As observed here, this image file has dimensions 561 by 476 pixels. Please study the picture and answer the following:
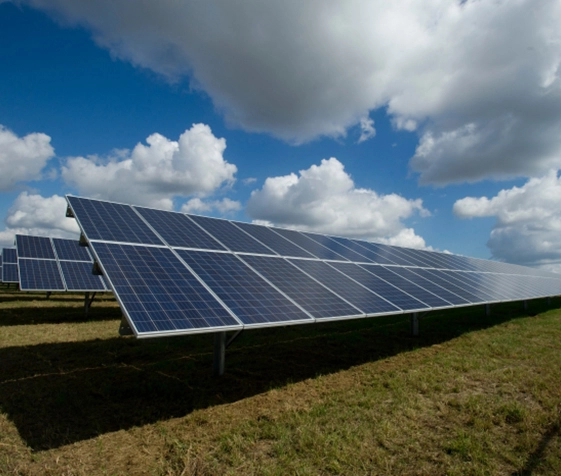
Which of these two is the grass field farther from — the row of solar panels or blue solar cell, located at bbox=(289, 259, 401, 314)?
the row of solar panels

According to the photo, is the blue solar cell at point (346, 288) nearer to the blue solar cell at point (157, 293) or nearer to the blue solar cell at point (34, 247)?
the blue solar cell at point (157, 293)

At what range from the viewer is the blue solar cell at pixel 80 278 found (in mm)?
21011

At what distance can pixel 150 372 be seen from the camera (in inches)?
421

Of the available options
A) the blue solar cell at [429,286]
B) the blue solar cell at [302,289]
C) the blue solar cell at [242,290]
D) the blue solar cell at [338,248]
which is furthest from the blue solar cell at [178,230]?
the blue solar cell at [429,286]

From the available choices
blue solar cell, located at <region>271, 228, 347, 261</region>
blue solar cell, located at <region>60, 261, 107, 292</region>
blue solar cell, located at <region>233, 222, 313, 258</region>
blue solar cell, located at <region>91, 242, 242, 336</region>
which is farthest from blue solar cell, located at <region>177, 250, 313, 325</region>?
blue solar cell, located at <region>60, 261, 107, 292</region>

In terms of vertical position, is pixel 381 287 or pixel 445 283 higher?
pixel 445 283

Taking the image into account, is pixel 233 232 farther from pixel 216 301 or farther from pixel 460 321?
pixel 460 321

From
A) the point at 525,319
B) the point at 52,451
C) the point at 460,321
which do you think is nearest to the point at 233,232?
the point at 52,451

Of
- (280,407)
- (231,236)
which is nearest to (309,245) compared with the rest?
(231,236)

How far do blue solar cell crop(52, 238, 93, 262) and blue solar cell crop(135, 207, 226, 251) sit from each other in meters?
16.4

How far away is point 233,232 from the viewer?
1473 cm

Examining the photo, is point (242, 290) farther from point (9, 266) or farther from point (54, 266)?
point (9, 266)

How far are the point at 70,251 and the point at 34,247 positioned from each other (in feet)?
7.70

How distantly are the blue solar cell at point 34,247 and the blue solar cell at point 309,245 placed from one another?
18515 millimetres
